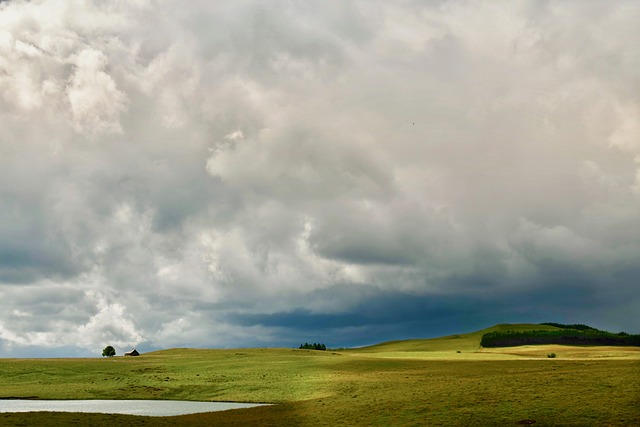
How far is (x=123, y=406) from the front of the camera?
67.2m

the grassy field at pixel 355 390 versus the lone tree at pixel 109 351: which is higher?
the lone tree at pixel 109 351

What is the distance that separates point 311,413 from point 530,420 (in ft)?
63.1

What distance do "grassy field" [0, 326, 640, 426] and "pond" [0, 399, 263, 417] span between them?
357 cm

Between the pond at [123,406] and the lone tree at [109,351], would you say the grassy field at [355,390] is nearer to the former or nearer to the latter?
the pond at [123,406]

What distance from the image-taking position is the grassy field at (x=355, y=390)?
50.6 metres

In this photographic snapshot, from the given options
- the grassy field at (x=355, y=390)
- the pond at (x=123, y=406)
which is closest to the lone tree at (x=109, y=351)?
the grassy field at (x=355, y=390)

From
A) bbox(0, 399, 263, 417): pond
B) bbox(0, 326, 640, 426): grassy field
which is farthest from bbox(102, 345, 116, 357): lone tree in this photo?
bbox(0, 399, 263, 417): pond

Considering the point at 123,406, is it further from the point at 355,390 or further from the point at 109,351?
the point at 109,351

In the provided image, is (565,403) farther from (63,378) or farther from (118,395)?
(63,378)

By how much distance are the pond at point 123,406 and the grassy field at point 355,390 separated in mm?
3570

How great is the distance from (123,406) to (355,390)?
25.1 meters

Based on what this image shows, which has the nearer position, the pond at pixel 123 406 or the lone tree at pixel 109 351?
the pond at pixel 123 406

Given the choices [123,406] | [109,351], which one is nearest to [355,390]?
[123,406]

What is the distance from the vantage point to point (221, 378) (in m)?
86.8
